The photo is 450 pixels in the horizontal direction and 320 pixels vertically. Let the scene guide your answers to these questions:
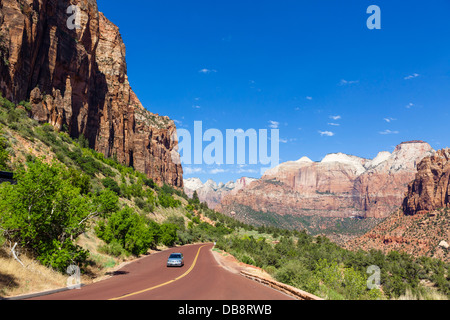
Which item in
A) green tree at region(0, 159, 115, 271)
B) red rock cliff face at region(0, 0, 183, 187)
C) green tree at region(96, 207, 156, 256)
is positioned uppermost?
red rock cliff face at region(0, 0, 183, 187)

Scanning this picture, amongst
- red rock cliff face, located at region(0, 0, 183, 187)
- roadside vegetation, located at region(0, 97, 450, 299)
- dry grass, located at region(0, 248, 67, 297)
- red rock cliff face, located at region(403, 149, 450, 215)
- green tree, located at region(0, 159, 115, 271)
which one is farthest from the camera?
red rock cliff face, located at region(403, 149, 450, 215)

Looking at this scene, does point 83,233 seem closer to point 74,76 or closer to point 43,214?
point 43,214

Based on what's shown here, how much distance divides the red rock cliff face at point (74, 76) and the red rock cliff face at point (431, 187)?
4922 inches

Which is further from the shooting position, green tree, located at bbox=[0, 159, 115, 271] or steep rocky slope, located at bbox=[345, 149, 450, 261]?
steep rocky slope, located at bbox=[345, 149, 450, 261]

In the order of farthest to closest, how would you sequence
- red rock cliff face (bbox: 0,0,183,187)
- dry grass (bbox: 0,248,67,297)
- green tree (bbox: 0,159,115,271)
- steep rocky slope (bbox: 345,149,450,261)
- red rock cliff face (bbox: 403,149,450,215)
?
1. red rock cliff face (bbox: 403,149,450,215)
2. steep rocky slope (bbox: 345,149,450,261)
3. red rock cliff face (bbox: 0,0,183,187)
4. green tree (bbox: 0,159,115,271)
5. dry grass (bbox: 0,248,67,297)

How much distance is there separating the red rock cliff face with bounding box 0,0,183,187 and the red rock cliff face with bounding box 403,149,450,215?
125 metres

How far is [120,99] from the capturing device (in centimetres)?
9625

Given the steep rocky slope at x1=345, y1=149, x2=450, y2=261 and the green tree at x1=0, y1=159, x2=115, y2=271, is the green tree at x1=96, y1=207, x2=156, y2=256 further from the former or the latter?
the steep rocky slope at x1=345, y1=149, x2=450, y2=261

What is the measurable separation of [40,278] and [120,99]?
9303cm

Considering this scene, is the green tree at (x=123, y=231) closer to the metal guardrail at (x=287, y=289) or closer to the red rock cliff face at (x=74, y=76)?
the metal guardrail at (x=287, y=289)

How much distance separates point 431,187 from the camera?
440ft

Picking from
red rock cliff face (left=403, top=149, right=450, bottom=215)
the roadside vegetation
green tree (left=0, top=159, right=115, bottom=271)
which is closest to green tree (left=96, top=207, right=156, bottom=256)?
the roadside vegetation

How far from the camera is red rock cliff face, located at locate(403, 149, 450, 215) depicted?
127875mm

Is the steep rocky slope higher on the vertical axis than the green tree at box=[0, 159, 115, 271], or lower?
lower
